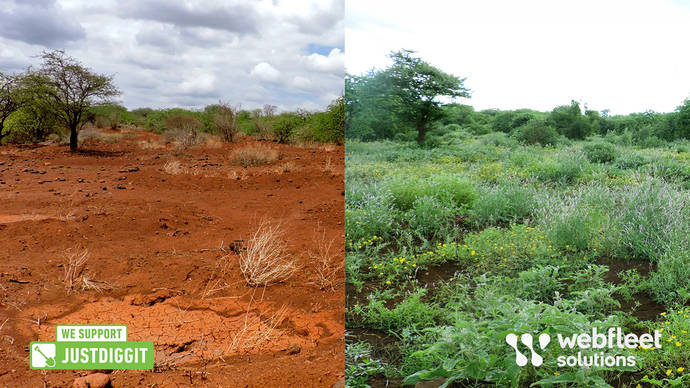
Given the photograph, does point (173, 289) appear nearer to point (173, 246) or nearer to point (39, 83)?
point (173, 246)

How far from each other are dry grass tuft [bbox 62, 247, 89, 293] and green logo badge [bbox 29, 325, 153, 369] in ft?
2.78

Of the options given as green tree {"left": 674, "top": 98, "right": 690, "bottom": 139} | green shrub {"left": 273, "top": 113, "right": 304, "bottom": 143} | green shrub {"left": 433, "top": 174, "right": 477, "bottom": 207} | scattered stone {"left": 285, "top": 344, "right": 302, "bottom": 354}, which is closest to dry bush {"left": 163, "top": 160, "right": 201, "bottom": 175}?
green shrub {"left": 433, "top": 174, "right": 477, "bottom": 207}

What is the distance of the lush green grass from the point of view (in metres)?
1.94

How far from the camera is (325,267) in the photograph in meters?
3.73

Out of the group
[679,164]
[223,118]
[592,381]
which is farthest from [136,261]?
[223,118]

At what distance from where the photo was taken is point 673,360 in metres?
2.08

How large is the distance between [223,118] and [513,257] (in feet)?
53.0

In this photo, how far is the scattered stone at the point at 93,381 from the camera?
87.9 inches

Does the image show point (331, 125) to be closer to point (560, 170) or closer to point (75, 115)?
point (75, 115)

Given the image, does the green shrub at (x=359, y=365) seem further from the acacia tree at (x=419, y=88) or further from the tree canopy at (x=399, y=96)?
the acacia tree at (x=419, y=88)

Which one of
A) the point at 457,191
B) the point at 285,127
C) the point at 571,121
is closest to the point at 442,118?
the point at 571,121

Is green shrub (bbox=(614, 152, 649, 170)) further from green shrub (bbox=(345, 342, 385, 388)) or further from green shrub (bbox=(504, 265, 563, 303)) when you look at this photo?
green shrub (bbox=(345, 342, 385, 388))

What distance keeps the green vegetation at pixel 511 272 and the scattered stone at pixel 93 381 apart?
108 cm

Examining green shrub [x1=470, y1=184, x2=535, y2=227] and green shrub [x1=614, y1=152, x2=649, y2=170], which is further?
green shrub [x1=614, y1=152, x2=649, y2=170]
